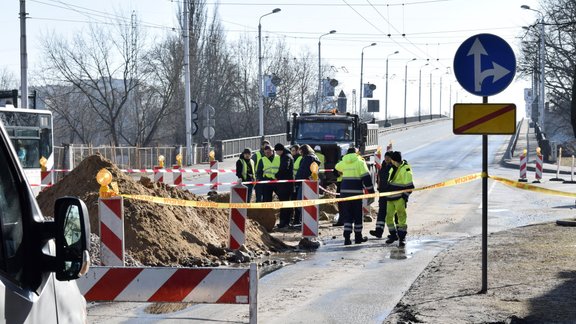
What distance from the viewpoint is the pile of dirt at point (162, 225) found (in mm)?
12617

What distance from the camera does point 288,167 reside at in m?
19.7

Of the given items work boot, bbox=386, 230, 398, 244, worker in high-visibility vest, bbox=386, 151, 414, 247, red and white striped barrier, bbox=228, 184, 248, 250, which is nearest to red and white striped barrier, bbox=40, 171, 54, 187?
worker in high-visibility vest, bbox=386, 151, 414, 247

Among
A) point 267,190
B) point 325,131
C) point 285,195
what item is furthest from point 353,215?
point 325,131

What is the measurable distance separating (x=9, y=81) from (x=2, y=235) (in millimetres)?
105058

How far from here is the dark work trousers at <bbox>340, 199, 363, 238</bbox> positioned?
16.4 meters

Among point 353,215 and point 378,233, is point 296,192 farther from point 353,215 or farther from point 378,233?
point 353,215

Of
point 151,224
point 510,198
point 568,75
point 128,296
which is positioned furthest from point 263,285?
point 568,75

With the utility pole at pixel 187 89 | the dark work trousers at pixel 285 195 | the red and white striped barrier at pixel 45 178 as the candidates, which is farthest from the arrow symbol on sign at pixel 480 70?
the utility pole at pixel 187 89

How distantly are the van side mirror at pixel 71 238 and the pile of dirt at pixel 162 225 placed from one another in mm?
8646

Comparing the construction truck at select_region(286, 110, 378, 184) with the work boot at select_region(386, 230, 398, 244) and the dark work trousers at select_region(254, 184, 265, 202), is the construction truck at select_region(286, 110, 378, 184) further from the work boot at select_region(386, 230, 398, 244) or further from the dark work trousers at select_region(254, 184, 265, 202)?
the work boot at select_region(386, 230, 398, 244)

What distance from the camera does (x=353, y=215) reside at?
54.2ft

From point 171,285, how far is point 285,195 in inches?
513

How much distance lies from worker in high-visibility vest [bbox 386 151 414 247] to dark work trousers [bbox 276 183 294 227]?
115 inches

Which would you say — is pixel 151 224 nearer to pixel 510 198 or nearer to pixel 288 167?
pixel 288 167
